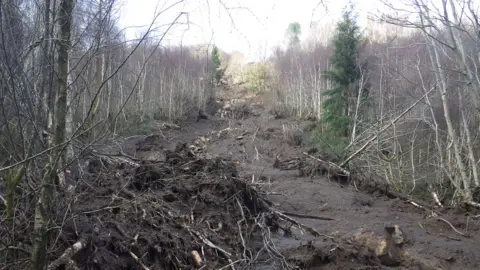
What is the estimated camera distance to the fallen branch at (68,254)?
12.7ft

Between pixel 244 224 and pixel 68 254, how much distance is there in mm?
3306

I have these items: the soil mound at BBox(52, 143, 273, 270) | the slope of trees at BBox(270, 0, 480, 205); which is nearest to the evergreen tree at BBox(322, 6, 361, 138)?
the slope of trees at BBox(270, 0, 480, 205)

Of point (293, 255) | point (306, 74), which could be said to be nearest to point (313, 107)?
point (306, 74)

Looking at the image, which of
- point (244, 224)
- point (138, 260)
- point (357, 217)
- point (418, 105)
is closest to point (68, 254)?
point (138, 260)

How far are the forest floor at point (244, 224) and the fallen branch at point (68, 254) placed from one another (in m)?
0.12

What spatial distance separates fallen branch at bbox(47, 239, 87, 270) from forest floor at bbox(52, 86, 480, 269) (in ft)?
0.40

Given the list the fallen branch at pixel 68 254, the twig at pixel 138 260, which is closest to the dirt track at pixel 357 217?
the twig at pixel 138 260

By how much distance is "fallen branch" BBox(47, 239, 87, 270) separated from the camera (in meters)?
3.88

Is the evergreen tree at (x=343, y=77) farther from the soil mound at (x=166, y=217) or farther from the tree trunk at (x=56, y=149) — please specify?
the tree trunk at (x=56, y=149)

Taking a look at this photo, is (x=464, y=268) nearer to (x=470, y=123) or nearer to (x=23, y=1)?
(x=23, y=1)

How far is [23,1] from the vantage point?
10.3 ft

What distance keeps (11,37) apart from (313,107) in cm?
2267

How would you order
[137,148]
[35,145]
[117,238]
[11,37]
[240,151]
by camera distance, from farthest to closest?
[240,151]
[137,148]
[117,238]
[35,145]
[11,37]

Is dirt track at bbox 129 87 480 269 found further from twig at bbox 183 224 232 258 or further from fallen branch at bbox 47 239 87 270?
fallen branch at bbox 47 239 87 270
